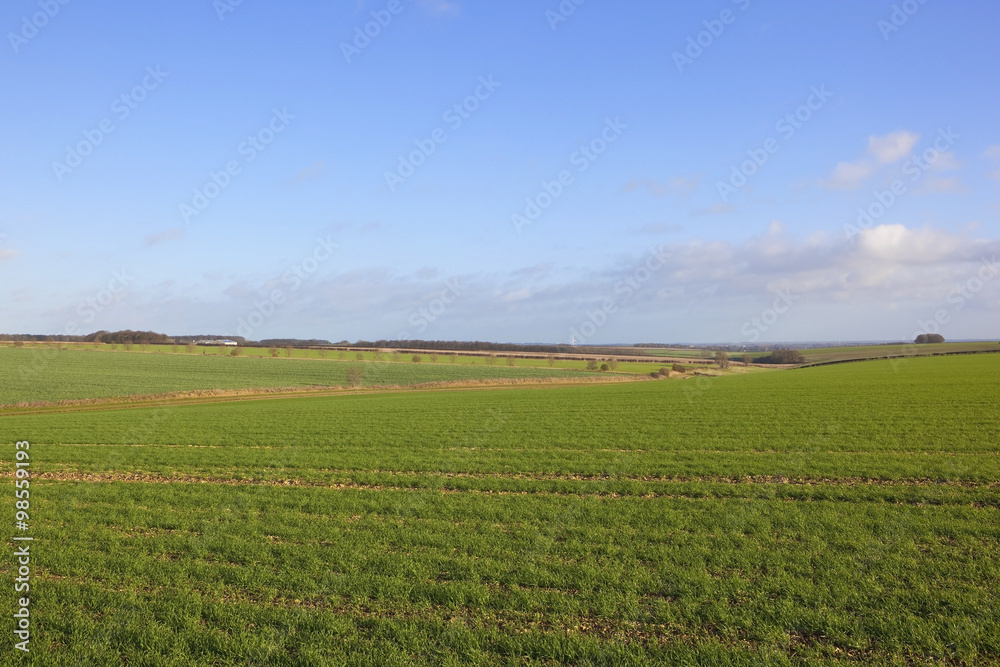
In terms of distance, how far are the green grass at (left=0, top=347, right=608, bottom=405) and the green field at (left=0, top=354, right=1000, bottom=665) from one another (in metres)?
37.8

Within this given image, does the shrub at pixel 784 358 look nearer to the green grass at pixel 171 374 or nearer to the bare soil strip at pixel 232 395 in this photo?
the green grass at pixel 171 374

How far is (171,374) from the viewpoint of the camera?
72438mm

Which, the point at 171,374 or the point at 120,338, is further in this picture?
the point at 120,338

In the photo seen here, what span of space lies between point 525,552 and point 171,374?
76296 millimetres

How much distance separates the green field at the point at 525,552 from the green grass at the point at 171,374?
37.8 metres

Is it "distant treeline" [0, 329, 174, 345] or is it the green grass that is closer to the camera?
the green grass

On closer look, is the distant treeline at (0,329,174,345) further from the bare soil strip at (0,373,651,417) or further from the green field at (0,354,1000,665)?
the green field at (0,354,1000,665)

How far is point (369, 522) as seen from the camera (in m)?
12.0

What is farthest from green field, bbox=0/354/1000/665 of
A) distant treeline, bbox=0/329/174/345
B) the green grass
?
distant treeline, bbox=0/329/174/345

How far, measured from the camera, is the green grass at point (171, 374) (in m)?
53.3

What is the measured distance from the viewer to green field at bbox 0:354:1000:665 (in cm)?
699

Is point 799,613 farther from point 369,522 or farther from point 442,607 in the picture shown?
point 369,522

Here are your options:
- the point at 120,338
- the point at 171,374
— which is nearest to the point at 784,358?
the point at 171,374

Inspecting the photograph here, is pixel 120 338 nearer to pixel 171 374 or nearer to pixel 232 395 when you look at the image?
pixel 171 374
